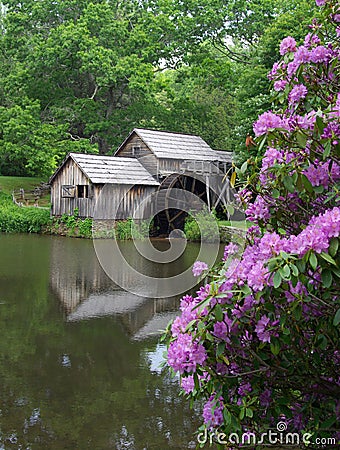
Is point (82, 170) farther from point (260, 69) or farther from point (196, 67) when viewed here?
point (196, 67)

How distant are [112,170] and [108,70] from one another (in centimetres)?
795

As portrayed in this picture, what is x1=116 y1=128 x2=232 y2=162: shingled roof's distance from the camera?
84.1 feet

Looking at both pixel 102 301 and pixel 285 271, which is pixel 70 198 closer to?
pixel 102 301

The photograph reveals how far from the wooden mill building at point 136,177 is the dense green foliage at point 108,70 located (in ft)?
14.9

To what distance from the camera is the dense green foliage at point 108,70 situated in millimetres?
30141

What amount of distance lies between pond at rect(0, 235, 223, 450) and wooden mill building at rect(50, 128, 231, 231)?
11.6 m

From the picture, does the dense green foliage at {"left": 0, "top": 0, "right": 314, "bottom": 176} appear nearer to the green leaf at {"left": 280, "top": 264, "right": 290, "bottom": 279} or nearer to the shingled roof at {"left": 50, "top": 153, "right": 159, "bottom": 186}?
the shingled roof at {"left": 50, "top": 153, "right": 159, "bottom": 186}

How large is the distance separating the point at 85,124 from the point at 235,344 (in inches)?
1269

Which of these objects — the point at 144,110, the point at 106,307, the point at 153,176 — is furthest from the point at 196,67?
the point at 106,307

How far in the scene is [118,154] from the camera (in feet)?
91.2

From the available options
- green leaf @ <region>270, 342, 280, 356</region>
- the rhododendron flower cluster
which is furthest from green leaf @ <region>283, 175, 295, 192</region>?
green leaf @ <region>270, 342, 280, 356</region>

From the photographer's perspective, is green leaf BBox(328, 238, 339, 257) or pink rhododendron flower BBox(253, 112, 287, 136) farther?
pink rhododendron flower BBox(253, 112, 287, 136)

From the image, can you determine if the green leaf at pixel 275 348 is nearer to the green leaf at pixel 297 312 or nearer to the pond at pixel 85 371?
the green leaf at pixel 297 312

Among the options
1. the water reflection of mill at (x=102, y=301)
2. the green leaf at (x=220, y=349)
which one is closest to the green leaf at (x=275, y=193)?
the green leaf at (x=220, y=349)
